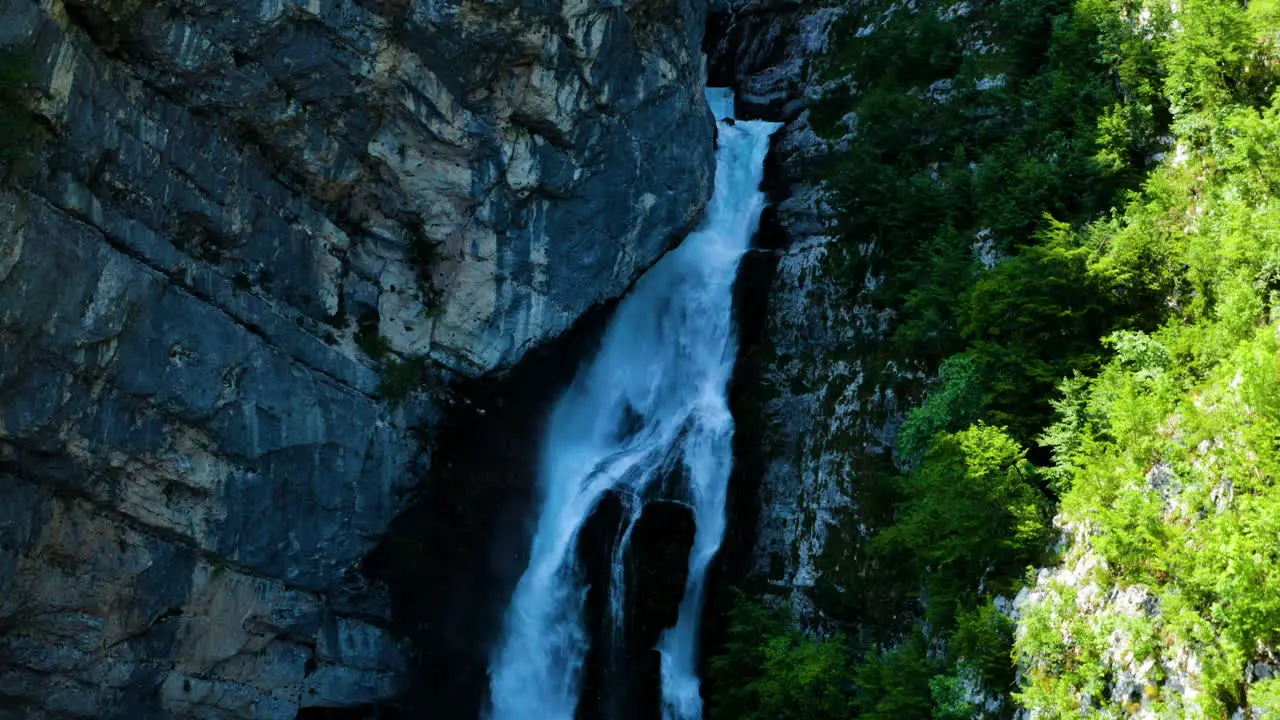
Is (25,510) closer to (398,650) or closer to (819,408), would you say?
(398,650)

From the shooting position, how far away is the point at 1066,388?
1784 cm

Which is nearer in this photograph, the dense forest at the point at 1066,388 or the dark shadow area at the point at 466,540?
the dense forest at the point at 1066,388

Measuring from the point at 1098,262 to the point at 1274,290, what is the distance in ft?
11.3

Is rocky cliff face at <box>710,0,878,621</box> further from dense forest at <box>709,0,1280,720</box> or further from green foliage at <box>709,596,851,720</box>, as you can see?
green foliage at <box>709,596,851,720</box>

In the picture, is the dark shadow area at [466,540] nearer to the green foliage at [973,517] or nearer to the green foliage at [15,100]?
the green foliage at [973,517]

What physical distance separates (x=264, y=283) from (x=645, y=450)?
380 inches

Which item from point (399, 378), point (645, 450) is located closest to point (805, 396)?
point (645, 450)

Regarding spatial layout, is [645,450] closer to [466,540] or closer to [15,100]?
[466,540]

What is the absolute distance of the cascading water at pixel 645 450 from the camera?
22750 millimetres

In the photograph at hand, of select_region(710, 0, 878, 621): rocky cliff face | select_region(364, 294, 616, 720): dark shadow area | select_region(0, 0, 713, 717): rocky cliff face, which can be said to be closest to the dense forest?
select_region(710, 0, 878, 621): rocky cliff face

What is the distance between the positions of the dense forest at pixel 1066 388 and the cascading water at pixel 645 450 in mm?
2599

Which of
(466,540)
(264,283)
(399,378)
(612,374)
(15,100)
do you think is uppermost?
(612,374)

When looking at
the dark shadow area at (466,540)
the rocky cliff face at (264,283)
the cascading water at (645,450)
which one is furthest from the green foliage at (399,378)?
the cascading water at (645,450)

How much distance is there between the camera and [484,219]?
2325 cm
